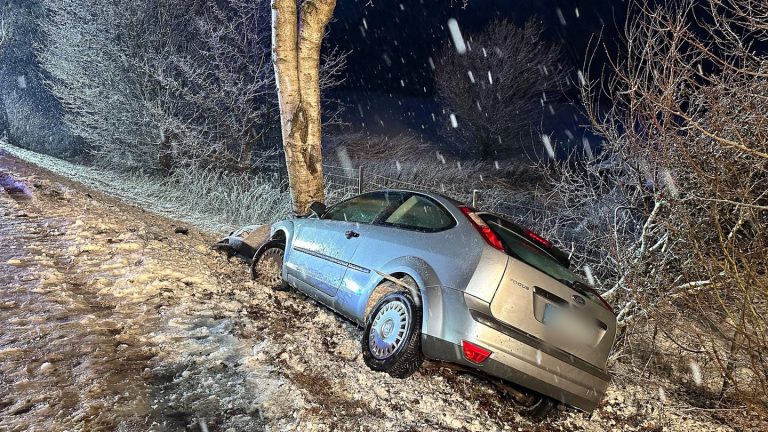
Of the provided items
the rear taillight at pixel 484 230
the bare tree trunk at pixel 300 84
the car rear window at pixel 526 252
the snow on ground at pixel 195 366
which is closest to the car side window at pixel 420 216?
the rear taillight at pixel 484 230

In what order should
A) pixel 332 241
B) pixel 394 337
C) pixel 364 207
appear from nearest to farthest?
pixel 394 337, pixel 332 241, pixel 364 207

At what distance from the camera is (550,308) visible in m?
3.31

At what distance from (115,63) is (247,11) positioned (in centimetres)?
414

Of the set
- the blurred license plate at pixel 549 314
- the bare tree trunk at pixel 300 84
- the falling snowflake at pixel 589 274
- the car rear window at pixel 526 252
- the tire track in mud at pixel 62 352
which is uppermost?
the bare tree trunk at pixel 300 84

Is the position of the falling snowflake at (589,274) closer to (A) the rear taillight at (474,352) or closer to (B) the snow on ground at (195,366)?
(B) the snow on ground at (195,366)

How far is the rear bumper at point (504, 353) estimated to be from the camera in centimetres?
311

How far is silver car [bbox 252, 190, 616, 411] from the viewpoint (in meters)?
3.16

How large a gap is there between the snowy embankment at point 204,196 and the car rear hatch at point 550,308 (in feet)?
23.5

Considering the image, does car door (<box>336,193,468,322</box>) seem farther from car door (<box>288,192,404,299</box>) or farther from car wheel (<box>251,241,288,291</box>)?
car wheel (<box>251,241,288,291</box>)

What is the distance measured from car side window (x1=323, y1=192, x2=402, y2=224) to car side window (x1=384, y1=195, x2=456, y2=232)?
0.17 metres

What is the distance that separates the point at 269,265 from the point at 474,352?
3.23 metres

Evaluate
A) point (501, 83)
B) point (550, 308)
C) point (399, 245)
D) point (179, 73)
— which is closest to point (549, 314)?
point (550, 308)

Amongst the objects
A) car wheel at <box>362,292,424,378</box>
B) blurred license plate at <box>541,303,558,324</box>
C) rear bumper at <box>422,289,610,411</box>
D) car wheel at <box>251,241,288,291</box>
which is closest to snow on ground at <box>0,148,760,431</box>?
car wheel at <box>362,292,424,378</box>

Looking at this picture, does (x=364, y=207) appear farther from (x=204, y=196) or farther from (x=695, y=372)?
(x=204, y=196)
